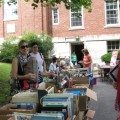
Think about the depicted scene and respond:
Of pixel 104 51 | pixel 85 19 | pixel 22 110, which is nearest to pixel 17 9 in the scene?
pixel 85 19

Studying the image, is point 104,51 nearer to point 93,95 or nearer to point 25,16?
point 25,16

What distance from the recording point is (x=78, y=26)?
31906 millimetres

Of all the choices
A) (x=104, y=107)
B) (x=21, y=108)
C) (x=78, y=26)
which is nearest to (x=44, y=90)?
(x=21, y=108)

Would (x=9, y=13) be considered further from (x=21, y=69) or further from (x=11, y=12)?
(x=21, y=69)

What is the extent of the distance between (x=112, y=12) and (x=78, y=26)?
3198 mm

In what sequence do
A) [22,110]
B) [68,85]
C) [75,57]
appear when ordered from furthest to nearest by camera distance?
[75,57]
[68,85]
[22,110]

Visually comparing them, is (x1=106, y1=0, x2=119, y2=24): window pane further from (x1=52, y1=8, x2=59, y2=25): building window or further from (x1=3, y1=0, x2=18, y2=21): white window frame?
(x1=3, y1=0, x2=18, y2=21): white window frame

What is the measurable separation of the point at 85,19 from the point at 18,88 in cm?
2579

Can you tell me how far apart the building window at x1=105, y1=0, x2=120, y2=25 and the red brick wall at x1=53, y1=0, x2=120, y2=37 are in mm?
434

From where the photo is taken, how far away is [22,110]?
4.62 meters

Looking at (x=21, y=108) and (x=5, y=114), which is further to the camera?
(x=21, y=108)

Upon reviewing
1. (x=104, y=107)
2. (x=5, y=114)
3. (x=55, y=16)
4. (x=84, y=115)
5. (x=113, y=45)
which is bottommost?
(x=104, y=107)

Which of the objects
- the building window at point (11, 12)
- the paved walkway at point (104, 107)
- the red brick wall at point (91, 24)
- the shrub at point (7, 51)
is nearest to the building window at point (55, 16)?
the red brick wall at point (91, 24)

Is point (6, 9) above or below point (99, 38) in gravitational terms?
above
